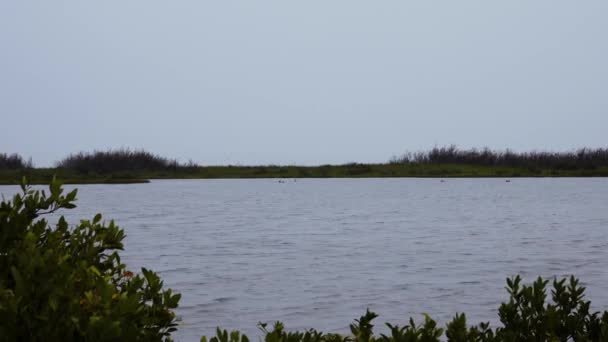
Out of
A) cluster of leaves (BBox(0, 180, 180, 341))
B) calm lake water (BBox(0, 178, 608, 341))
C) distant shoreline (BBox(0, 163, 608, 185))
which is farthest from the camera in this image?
distant shoreline (BBox(0, 163, 608, 185))

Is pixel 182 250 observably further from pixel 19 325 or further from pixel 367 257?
pixel 19 325

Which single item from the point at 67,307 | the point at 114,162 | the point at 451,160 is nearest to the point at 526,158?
the point at 451,160

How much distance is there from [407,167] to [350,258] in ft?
196

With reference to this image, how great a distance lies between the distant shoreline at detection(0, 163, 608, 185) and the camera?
63375 mm

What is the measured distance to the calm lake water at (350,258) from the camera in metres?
9.47

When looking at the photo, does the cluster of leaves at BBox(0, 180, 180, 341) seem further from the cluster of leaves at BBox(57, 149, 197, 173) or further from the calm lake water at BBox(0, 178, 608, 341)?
the cluster of leaves at BBox(57, 149, 197, 173)

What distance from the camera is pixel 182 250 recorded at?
15977mm

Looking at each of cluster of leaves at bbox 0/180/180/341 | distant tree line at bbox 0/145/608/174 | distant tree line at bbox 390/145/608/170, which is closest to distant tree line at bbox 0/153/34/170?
distant tree line at bbox 0/145/608/174

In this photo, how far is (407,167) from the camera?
241 ft

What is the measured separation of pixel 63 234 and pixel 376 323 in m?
4.96

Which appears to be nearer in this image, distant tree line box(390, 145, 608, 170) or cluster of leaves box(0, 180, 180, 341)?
cluster of leaves box(0, 180, 180, 341)

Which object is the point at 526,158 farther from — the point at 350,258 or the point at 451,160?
the point at 350,258

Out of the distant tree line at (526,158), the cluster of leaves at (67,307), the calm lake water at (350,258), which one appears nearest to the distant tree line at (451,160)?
the distant tree line at (526,158)

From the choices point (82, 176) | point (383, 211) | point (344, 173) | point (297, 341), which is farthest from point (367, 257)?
point (344, 173)
